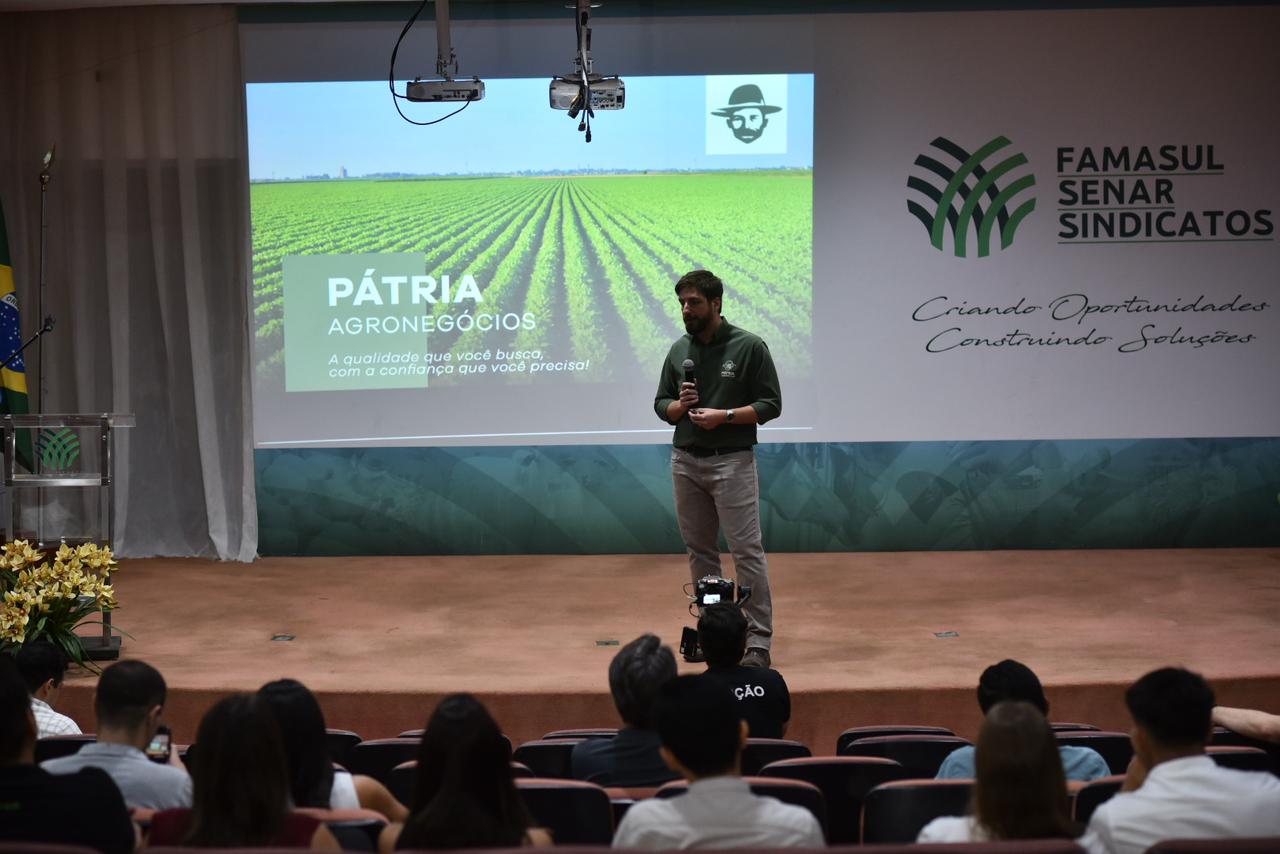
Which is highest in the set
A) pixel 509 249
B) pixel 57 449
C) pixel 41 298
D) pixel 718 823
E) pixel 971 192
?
pixel 971 192

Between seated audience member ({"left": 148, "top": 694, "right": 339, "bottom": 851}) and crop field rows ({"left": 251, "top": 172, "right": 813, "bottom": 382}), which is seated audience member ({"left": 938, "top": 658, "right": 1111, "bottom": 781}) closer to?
seated audience member ({"left": 148, "top": 694, "right": 339, "bottom": 851})

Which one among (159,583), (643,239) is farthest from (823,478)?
(159,583)

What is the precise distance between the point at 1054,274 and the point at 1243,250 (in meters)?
1.02

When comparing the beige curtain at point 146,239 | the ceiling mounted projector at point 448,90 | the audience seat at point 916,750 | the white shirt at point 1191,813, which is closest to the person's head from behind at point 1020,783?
the white shirt at point 1191,813

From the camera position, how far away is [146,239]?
23.9 ft

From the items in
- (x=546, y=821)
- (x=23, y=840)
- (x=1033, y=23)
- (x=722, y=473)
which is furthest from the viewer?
(x=1033, y=23)

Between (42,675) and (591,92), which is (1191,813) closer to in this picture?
(42,675)

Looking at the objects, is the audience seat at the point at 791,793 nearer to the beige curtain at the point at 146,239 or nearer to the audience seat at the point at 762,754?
the audience seat at the point at 762,754

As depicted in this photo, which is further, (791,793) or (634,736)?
(634,736)

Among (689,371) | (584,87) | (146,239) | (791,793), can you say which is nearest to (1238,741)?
(791,793)

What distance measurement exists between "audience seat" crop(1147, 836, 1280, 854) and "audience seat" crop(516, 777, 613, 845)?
0.95 m

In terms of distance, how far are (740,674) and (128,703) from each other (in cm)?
150

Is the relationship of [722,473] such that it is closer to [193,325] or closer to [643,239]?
[643,239]

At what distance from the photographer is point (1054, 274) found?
7.23 m
